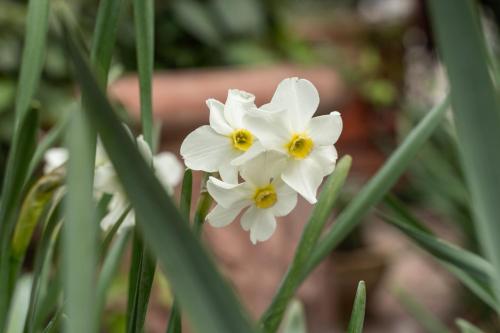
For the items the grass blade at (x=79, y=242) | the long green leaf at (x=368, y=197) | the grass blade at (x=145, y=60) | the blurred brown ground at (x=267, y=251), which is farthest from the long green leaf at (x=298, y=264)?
the blurred brown ground at (x=267, y=251)

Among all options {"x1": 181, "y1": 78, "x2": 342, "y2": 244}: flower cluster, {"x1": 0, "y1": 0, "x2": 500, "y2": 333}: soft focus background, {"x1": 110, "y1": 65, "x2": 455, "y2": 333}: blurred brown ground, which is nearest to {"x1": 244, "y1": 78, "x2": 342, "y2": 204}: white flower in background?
{"x1": 181, "y1": 78, "x2": 342, "y2": 244}: flower cluster

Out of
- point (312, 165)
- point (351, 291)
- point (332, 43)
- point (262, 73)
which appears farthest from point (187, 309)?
point (332, 43)

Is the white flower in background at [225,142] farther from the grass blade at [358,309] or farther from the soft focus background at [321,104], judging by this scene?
the soft focus background at [321,104]

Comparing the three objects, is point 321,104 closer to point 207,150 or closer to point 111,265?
point 111,265

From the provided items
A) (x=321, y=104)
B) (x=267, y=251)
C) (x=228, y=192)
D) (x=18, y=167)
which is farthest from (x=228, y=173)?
(x=321, y=104)

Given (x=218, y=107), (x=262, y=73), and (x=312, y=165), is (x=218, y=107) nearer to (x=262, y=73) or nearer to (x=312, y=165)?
(x=312, y=165)

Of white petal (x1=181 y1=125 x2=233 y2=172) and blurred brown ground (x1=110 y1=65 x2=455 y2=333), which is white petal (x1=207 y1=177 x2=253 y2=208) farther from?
blurred brown ground (x1=110 y1=65 x2=455 y2=333)
